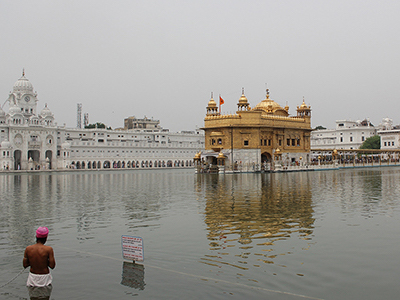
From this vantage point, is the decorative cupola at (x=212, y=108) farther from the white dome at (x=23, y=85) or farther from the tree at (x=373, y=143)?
the tree at (x=373, y=143)

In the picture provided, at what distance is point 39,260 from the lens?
7535 millimetres

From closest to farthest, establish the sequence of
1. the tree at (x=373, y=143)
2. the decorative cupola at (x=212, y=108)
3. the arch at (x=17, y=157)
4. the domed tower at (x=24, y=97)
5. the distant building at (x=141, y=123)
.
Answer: the decorative cupola at (x=212, y=108) < the arch at (x=17, y=157) < the domed tower at (x=24, y=97) < the tree at (x=373, y=143) < the distant building at (x=141, y=123)

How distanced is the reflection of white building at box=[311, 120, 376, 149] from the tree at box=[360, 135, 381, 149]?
226 inches

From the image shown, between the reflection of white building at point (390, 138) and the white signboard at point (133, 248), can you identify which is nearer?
the white signboard at point (133, 248)

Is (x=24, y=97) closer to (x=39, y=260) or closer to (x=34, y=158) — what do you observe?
(x=34, y=158)

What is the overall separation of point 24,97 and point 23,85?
254 centimetres

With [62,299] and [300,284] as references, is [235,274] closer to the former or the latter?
[300,284]

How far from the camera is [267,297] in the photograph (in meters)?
7.36

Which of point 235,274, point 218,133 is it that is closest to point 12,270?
point 235,274

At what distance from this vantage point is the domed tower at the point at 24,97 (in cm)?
9488

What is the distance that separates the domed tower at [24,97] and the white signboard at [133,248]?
303ft

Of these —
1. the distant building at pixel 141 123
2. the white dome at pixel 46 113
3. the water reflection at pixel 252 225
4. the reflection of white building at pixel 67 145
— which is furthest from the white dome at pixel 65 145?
the water reflection at pixel 252 225

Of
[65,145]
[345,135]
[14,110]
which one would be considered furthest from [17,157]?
[345,135]

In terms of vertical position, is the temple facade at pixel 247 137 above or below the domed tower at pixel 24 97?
below
